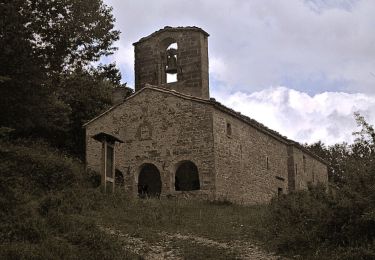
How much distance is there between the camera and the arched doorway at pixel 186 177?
24188 millimetres

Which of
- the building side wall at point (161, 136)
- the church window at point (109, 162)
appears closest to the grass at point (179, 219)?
the church window at point (109, 162)

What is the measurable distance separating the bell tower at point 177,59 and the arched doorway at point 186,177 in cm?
343

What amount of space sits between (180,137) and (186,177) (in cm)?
285

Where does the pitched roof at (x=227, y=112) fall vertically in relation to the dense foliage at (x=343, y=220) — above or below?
above

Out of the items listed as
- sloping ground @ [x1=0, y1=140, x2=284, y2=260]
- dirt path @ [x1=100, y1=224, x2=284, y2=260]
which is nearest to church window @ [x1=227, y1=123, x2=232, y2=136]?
sloping ground @ [x1=0, y1=140, x2=284, y2=260]

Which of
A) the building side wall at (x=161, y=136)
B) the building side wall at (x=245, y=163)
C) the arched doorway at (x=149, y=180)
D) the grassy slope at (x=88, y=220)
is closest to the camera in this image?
the grassy slope at (x=88, y=220)

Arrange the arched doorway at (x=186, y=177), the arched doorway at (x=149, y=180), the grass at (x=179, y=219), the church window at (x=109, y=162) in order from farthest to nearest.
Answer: the arched doorway at (x=149, y=180), the arched doorway at (x=186, y=177), the church window at (x=109, y=162), the grass at (x=179, y=219)

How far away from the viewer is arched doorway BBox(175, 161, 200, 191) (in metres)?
24.2

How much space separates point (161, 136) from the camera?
22.8m

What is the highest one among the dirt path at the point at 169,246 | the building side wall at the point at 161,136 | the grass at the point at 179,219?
the building side wall at the point at 161,136

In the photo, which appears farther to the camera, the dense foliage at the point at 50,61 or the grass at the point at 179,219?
the dense foliage at the point at 50,61

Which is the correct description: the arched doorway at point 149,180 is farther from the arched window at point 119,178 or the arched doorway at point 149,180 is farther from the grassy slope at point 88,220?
the grassy slope at point 88,220

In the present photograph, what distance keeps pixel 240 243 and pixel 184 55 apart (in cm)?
1364

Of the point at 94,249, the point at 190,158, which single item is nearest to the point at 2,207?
the point at 94,249
